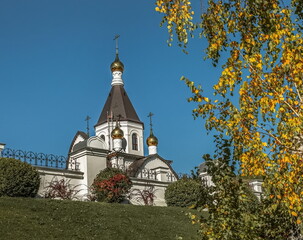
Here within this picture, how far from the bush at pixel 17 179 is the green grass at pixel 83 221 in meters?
0.95

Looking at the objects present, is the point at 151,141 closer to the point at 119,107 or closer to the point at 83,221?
the point at 119,107

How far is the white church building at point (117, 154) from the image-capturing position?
722 inches

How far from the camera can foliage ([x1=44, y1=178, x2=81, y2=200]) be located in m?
16.8

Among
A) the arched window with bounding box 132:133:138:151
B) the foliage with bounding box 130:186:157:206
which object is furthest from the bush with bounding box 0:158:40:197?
the arched window with bounding box 132:133:138:151

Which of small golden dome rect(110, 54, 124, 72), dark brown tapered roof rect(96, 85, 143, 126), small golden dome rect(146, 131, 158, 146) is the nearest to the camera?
small golden dome rect(146, 131, 158, 146)

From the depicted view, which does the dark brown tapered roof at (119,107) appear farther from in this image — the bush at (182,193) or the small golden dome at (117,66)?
the bush at (182,193)

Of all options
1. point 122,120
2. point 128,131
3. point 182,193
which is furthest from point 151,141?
point 182,193

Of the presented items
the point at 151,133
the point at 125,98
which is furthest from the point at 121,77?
the point at 151,133

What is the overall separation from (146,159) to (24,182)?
70.7 feet

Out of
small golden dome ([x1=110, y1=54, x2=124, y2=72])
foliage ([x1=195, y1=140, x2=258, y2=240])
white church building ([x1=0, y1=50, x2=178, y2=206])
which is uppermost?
small golden dome ([x1=110, y1=54, x2=124, y2=72])

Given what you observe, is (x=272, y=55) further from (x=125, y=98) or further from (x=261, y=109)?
(x=125, y=98)

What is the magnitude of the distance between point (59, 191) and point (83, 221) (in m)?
4.17

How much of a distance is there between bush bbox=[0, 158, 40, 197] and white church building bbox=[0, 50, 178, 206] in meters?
1.74

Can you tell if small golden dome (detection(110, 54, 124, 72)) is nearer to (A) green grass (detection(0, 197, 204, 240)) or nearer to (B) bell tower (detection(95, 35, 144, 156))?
(B) bell tower (detection(95, 35, 144, 156))
